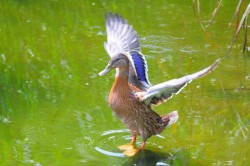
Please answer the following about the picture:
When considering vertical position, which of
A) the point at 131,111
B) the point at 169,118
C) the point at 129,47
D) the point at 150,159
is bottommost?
the point at 150,159

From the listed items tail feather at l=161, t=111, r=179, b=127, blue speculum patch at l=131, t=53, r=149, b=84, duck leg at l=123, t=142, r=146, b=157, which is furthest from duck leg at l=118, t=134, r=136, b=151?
blue speculum patch at l=131, t=53, r=149, b=84

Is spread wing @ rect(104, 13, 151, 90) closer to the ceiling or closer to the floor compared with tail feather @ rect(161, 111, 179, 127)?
closer to the ceiling

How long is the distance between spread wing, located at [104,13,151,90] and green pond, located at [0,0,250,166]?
48 cm

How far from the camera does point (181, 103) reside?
599 cm

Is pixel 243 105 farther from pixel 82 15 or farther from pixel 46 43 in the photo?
pixel 82 15

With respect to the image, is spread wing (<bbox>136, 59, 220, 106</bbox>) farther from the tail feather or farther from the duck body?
the tail feather

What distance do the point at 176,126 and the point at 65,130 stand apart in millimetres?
1008

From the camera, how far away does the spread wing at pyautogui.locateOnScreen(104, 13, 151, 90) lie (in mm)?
5445

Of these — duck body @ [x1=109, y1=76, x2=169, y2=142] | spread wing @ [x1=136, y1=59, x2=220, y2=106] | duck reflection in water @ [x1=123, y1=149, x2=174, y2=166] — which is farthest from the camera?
duck body @ [x1=109, y1=76, x2=169, y2=142]

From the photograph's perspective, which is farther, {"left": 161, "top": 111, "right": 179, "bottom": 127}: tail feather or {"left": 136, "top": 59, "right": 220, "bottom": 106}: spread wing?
{"left": 161, "top": 111, "right": 179, "bottom": 127}: tail feather

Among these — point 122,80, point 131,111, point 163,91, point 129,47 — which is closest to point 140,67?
point 129,47

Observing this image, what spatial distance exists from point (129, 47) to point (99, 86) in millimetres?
782

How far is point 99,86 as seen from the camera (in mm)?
6293

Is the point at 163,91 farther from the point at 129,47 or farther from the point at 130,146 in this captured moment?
the point at 129,47
